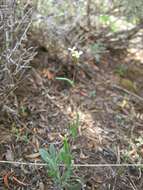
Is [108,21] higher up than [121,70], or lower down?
higher up

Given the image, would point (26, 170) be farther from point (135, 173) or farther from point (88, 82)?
point (88, 82)

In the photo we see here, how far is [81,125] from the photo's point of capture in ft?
7.34

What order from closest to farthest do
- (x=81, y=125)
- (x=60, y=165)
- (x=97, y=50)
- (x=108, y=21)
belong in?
(x=60, y=165)
(x=81, y=125)
(x=97, y=50)
(x=108, y=21)

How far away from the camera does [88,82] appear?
2.71 metres

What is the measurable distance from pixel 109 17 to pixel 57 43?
0.78 metres

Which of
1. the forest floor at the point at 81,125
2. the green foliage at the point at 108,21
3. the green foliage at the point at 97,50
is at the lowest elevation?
the forest floor at the point at 81,125

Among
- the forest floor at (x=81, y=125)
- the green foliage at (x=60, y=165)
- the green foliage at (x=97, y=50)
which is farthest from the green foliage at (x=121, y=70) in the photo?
the green foliage at (x=60, y=165)

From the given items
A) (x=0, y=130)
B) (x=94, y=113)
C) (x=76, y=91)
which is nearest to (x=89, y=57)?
(x=76, y=91)

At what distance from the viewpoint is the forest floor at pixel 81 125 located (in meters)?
1.89

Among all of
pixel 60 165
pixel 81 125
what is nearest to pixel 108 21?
pixel 81 125

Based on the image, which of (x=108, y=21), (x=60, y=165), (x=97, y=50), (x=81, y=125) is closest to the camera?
(x=60, y=165)

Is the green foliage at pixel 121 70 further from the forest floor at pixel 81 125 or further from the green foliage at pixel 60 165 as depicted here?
the green foliage at pixel 60 165

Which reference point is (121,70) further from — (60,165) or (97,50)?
(60,165)

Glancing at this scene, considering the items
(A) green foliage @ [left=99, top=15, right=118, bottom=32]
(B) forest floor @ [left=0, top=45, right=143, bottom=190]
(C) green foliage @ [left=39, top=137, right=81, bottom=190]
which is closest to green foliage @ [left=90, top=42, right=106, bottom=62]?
(B) forest floor @ [left=0, top=45, right=143, bottom=190]
